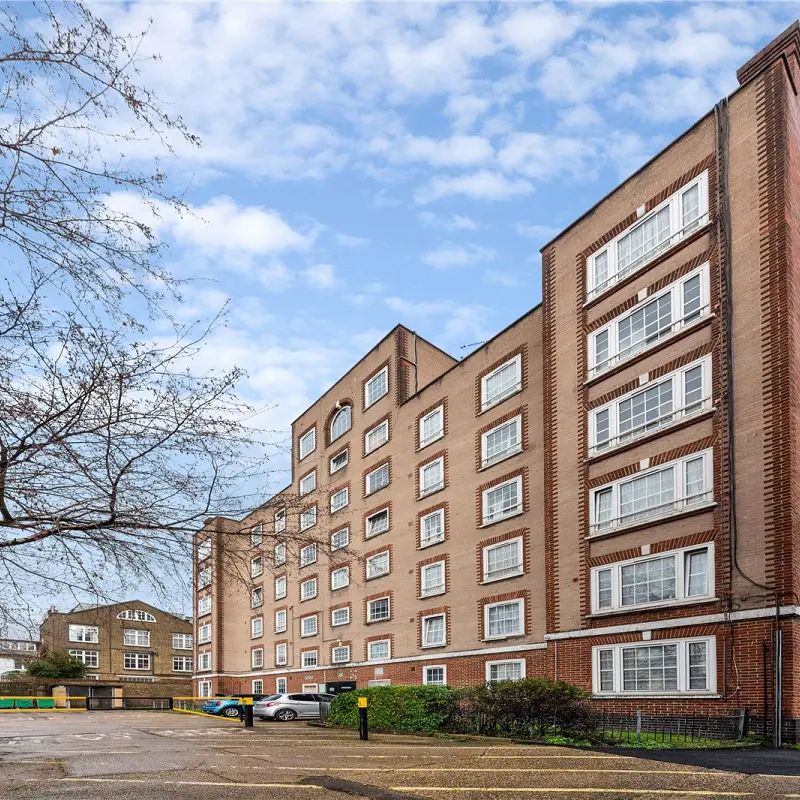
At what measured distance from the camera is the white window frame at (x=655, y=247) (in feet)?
93.2

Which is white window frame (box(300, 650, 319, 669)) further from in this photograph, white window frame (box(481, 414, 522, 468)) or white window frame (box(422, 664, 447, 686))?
white window frame (box(481, 414, 522, 468))

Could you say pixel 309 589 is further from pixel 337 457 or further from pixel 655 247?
pixel 655 247

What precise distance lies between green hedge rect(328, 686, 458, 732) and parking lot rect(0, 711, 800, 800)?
4.96 meters

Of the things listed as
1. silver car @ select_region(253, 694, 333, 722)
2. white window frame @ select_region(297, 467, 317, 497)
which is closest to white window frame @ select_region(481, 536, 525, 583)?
silver car @ select_region(253, 694, 333, 722)

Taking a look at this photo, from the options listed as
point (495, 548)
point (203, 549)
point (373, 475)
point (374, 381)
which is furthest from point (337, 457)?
point (203, 549)

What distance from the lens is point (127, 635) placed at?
100250mm

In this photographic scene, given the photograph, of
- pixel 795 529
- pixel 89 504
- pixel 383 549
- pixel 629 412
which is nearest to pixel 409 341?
pixel 383 549

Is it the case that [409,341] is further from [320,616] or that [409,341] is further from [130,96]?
[130,96]

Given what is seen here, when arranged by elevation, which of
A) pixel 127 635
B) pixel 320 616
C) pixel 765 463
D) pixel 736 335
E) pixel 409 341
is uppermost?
pixel 409 341

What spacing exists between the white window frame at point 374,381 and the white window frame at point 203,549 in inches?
1593

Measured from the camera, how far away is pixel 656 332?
95.5 ft

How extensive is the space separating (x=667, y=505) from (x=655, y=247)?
8609 mm

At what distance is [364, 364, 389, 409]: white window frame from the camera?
5034 centimetres

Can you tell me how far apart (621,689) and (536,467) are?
33.6ft
